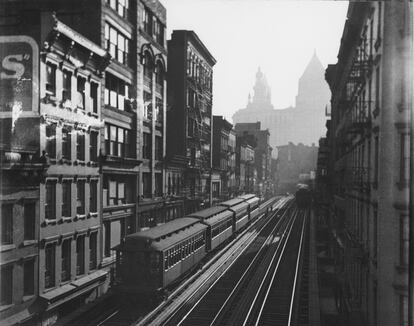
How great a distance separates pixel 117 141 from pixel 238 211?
1882 cm

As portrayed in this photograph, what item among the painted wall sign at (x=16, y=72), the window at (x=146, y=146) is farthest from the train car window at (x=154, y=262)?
the window at (x=146, y=146)

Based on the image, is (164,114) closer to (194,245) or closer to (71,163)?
(194,245)

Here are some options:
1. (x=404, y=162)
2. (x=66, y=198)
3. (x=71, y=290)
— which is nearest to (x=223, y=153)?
(x=66, y=198)

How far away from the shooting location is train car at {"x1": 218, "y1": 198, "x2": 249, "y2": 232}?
35241 millimetres

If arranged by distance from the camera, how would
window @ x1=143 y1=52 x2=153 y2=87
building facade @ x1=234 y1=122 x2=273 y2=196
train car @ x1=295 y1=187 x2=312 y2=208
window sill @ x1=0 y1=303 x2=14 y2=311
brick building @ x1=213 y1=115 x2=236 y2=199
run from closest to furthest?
1. window sill @ x1=0 y1=303 x2=14 y2=311
2. window @ x1=143 y1=52 x2=153 y2=87
3. brick building @ x1=213 y1=115 x2=236 y2=199
4. train car @ x1=295 y1=187 x2=312 y2=208
5. building facade @ x1=234 y1=122 x2=273 y2=196

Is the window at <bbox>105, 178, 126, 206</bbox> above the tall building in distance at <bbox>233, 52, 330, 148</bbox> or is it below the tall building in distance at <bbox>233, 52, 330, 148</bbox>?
below

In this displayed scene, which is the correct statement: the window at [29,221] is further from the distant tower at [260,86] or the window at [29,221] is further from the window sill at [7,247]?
the distant tower at [260,86]

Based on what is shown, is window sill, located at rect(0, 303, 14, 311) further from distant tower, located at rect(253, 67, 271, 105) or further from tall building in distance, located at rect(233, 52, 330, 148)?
tall building in distance, located at rect(233, 52, 330, 148)

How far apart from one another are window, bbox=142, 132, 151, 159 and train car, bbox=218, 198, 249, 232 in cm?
1126

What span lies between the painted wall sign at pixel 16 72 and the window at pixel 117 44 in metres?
8.34

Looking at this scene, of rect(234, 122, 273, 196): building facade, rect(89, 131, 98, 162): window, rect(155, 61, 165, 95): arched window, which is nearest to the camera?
rect(89, 131, 98, 162): window

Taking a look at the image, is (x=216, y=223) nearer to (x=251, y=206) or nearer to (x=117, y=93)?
(x=117, y=93)

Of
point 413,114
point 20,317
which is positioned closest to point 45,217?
point 20,317

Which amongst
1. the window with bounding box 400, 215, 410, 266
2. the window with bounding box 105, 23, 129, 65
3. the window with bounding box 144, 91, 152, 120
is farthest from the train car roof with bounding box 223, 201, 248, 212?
the window with bounding box 400, 215, 410, 266
